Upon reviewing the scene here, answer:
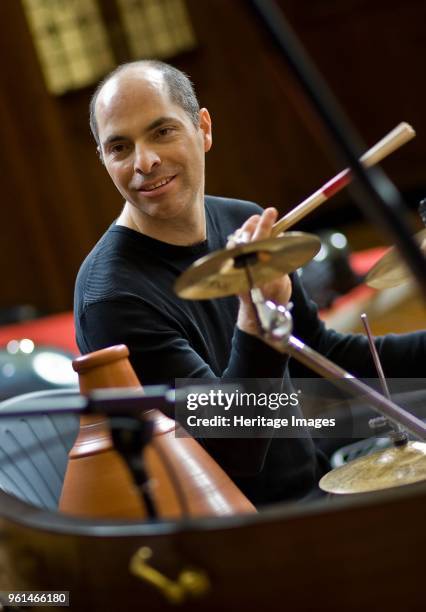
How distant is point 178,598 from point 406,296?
110 inches

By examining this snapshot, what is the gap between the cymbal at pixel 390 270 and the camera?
1.41 meters

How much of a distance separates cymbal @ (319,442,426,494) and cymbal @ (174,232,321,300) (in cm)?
29

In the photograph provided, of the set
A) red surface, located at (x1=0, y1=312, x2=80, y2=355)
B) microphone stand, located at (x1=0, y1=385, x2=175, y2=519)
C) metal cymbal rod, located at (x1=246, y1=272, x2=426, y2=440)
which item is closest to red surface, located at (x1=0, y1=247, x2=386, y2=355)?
red surface, located at (x1=0, y1=312, x2=80, y2=355)

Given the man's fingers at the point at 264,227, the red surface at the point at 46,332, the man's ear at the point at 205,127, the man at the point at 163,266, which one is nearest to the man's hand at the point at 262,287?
the man's fingers at the point at 264,227

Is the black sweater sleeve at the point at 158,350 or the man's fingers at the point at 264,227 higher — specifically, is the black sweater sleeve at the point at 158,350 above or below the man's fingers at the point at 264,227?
below

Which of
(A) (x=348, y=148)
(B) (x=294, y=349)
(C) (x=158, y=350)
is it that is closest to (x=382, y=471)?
(B) (x=294, y=349)

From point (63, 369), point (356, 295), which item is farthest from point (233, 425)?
point (356, 295)

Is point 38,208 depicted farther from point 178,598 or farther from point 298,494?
point 178,598

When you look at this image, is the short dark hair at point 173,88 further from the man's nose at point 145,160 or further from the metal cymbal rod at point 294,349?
the metal cymbal rod at point 294,349

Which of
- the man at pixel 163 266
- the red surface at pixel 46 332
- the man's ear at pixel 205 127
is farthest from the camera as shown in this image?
the red surface at pixel 46 332

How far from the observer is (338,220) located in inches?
249

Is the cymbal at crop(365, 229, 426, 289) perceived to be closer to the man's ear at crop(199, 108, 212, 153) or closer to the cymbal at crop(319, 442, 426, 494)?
the cymbal at crop(319, 442, 426, 494)

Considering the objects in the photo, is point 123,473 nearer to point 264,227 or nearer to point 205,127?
point 264,227

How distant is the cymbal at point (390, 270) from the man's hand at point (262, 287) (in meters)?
0.20
